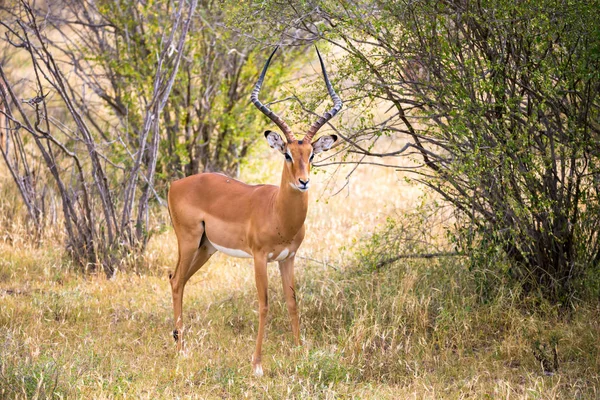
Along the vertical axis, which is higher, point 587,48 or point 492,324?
point 587,48

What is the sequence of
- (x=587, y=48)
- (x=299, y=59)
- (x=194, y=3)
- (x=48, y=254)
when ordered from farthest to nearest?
(x=299, y=59) → (x=48, y=254) → (x=194, y=3) → (x=587, y=48)

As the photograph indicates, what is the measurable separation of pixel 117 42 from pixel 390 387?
20.7 feet

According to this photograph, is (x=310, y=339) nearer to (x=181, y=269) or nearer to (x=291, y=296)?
(x=291, y=296)

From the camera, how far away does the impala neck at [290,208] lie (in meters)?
5.43

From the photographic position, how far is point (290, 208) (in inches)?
214

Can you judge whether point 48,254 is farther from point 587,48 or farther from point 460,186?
point 587,48

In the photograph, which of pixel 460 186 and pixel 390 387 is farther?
pixel 460 186

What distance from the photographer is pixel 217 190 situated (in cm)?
606

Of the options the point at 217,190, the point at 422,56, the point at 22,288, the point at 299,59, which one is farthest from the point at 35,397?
the point at 299,59

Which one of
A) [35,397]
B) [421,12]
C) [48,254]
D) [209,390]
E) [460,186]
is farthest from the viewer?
[48,254]

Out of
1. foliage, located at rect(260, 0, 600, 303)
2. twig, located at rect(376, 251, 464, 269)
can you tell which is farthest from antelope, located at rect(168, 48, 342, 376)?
twig, located at rect(376, 251, 464, 269)

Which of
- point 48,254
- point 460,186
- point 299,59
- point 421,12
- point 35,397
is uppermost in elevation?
point 299,59

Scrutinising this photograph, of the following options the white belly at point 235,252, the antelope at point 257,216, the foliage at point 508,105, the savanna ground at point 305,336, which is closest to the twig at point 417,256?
the savanna ground at point 305,336

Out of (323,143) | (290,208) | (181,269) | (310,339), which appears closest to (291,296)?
(310,339)
